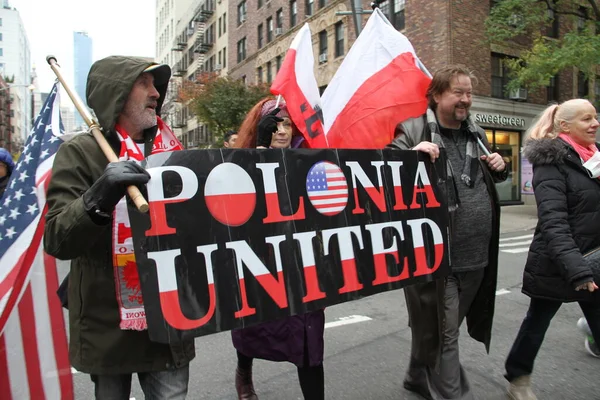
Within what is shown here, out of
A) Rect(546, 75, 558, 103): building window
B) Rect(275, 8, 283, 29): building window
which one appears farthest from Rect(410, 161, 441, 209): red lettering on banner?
Rect(275, 8, 283, 29): building window

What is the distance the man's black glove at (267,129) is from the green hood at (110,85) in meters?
1.14

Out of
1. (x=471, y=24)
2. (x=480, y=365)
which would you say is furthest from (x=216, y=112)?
(x=480, y=365)

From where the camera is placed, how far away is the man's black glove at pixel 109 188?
5.35 feet

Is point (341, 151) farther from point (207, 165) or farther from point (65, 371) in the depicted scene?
point (65, 371)

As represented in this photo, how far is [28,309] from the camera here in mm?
2471

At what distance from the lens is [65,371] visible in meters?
2.39

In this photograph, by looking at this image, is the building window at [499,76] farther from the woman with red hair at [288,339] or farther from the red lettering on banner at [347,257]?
the red lettering on banner at [347,257]

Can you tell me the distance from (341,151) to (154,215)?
1.04 metres

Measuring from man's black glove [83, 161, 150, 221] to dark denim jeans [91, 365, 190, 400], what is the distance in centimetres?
72

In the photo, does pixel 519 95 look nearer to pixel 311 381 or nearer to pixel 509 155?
pixel 509 155

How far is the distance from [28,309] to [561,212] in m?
2.99

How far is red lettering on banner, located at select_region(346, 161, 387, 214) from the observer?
2.49 metres

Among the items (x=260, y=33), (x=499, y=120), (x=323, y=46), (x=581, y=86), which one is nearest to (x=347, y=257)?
(x=499, y=120)

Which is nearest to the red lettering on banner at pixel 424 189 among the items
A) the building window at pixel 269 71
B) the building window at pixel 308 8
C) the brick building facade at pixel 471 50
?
the brick building facade at pixel 471 50
